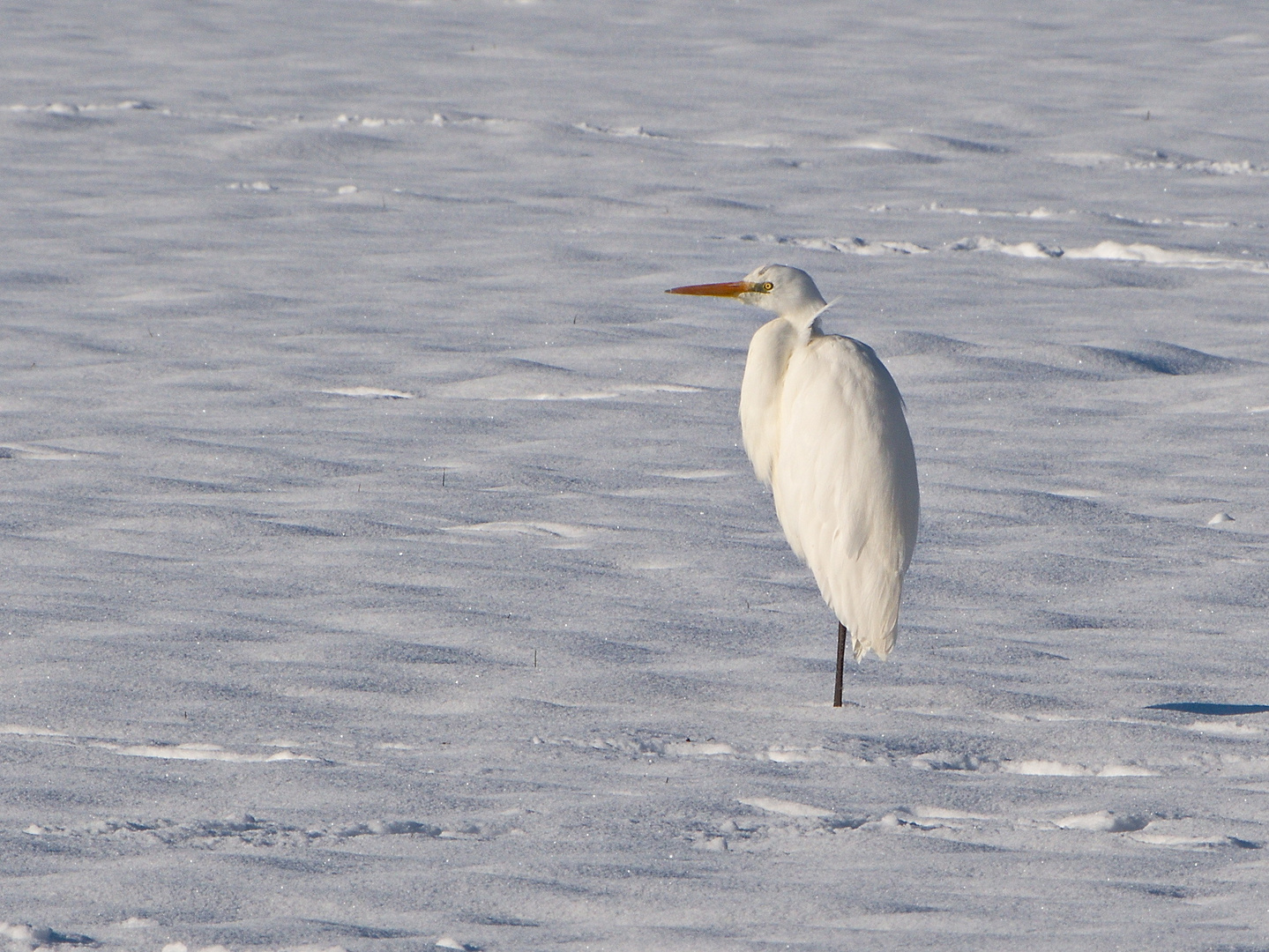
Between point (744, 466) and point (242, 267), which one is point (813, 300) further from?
point (242, 267)

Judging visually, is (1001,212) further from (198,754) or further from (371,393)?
(198,754)

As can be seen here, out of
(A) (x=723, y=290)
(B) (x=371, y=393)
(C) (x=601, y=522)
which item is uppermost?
(A) (x=723, y=290)

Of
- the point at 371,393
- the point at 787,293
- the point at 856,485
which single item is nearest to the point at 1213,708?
the point at 856,485

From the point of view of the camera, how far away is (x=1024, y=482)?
275 inches

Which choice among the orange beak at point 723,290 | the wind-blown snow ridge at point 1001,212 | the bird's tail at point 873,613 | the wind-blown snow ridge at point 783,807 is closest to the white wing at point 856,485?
the bird's tail at point 873,613

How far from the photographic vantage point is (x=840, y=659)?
475 cm

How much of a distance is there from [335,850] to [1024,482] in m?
4.20

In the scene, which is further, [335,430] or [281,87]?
[281,87]

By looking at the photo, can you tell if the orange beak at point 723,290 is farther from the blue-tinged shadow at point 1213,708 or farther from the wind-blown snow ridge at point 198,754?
the wind-blown snow ridge at point 198,754

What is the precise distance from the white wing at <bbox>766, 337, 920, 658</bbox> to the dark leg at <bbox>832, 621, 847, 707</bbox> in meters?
0.04

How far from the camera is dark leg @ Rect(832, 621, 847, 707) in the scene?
15.3 feet

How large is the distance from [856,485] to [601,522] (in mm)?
1528

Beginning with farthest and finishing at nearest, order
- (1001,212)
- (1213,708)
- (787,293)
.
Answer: (1001,212), (787,293), (1213,708)

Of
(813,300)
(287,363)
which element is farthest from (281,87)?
(813,300)
